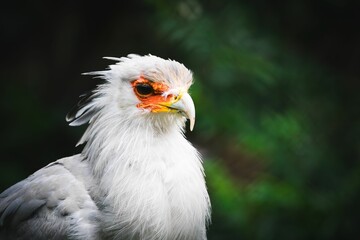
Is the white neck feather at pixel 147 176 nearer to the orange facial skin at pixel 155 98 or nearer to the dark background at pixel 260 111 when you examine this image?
the orange facial skin at pixel 155 98

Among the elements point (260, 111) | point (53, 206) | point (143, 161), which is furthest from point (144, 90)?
point (260, 111)

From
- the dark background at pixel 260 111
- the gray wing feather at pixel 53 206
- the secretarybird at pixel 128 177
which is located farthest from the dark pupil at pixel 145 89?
the dark background at pixel 260 111

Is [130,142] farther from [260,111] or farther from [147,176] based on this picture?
[260,111]

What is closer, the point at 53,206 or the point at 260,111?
the point at 53,206

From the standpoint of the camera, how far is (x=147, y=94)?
2.71 m

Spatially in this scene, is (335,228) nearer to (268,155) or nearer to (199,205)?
(268,155)

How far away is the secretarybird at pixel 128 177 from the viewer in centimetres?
257

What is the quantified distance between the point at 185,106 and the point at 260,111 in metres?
1.69

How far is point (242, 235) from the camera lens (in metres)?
4.27

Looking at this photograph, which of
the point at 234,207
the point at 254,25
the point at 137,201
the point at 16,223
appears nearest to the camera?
the point at 137,201

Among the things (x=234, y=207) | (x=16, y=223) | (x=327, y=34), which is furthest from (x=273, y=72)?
(x=16, y=223)

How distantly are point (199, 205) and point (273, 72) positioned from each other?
1.83 meters

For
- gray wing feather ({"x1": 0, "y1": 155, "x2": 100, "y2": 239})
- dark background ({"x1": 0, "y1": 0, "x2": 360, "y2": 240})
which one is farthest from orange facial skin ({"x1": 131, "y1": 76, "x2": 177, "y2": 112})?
dark background ({"x1": 0, "y1": 0, "x2": 360, "y2": 240})

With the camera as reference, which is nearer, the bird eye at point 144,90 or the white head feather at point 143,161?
the white head feather at point 143,161
